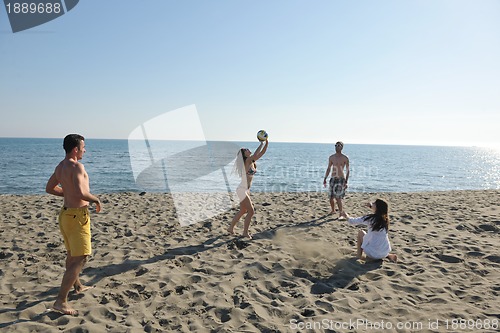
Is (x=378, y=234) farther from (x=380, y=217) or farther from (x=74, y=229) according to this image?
(x=74, y=229)

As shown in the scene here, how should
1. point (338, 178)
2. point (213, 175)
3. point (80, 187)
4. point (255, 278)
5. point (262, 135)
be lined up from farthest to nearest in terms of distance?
point (213, 175) < point (338, 178) < point (262, 135) < point (255, 278) < point (80, 187)

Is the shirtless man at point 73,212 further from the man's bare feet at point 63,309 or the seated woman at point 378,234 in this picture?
the seated woman at point 378,234

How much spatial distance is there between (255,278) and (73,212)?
2.72 m

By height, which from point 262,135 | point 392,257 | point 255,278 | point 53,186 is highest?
point 262,135

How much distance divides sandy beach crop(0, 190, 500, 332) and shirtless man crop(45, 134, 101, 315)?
0.46 m

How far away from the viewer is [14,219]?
8.06 meters

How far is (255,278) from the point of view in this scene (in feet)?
15.4

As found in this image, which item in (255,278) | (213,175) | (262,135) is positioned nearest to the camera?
(255,278)

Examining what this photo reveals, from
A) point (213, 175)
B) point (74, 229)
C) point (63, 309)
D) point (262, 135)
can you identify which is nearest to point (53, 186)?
point (74, 229)

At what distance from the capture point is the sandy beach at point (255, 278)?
3.50 metres

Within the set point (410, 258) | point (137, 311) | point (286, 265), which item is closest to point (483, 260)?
point (410, 258)

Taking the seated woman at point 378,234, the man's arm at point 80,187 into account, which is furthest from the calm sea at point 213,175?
the man's arm at point 80,187

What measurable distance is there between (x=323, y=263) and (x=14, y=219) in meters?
8.09

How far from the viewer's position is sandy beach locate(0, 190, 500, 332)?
350 cm
